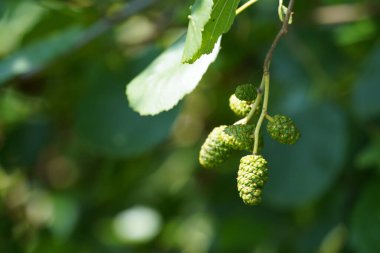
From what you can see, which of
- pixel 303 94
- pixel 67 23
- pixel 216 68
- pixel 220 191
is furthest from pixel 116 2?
pixel 220 191

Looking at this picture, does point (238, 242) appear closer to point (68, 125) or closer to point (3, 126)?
point (68, 125)

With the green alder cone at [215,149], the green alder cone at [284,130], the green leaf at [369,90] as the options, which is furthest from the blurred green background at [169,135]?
the green alder cone at [284,130]

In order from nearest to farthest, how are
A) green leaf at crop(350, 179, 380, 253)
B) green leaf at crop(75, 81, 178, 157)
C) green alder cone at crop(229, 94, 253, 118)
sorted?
green alder cone at crop(229, 94, 253, 118)
green leaf at crop(350, 179, 380, 253)
green leaf at crop(75, 81, 178, 157)

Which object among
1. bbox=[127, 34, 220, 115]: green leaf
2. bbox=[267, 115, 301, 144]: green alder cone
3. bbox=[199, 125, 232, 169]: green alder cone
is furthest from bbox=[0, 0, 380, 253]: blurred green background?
bbox=[267, 115, 301, 144]: green alder cone

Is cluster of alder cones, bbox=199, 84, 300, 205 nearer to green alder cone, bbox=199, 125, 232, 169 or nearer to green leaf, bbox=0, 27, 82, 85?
green alder cone, bbox=199, 125, 232, 169

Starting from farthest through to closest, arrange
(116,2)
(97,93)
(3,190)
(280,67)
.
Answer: (3,190) → (280,67) → (97,93) → (116,2)

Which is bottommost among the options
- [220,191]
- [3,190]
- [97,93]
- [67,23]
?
[220,191]

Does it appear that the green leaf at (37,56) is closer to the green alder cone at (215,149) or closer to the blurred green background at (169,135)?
the blurred green background at (169,135)

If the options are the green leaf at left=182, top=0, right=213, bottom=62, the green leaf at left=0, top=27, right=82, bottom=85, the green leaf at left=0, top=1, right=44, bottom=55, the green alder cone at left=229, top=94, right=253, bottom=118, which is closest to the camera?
the green leaf at left=182, top=0, right=213, bottom=62
